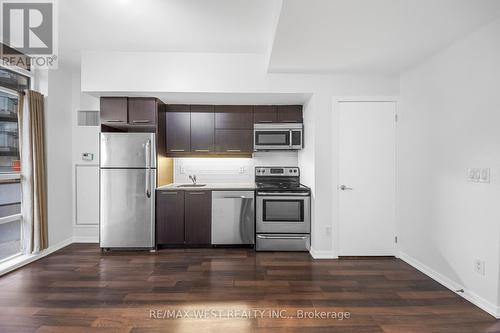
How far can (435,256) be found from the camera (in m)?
2.86

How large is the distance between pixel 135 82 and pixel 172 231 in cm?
206

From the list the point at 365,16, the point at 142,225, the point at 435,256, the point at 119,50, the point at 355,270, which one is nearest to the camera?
the point at 365,16

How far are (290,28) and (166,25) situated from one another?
1302 mm

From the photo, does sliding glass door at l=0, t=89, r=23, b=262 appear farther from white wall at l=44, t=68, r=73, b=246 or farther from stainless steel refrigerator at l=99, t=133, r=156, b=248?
stainless steel refrigerator at l=99, t=133, r=156, b=248

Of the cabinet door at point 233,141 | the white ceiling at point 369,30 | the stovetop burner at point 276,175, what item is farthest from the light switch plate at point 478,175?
the cabinet door at point 233,141

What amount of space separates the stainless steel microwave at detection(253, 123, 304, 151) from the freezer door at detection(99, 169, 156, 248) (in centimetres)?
161

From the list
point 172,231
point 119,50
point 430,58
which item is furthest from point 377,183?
point 119,50

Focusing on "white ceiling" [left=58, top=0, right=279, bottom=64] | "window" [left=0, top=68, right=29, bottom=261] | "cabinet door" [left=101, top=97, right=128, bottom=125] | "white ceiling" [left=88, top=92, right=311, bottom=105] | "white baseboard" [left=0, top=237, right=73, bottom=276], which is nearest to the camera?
"white ceiling" [left=58, top=0, right=279, bottom=64]

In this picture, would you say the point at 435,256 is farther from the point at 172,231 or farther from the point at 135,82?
the point at 135,82

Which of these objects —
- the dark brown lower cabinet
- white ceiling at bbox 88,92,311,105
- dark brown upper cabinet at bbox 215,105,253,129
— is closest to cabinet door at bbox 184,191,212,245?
the dark brown lower cabinet

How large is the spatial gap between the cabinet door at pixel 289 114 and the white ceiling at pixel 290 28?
2.67ft

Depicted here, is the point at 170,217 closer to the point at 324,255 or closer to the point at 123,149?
the point at 123,149

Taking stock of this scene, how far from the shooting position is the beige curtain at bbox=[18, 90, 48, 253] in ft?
10.6

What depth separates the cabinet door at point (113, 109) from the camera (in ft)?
12.1
